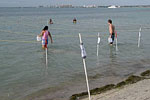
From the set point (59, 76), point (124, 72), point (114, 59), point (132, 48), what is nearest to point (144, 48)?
point (132, 48)

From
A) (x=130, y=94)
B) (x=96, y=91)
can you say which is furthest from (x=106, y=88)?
(x=130, y=94)

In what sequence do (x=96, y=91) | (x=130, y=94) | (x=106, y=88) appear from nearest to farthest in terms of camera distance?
(x=130, y=94) → (x=96, y=91) → (x=106, y=88)

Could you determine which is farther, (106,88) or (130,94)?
(106,88)

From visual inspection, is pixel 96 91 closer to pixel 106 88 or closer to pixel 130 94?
pixel 106 88

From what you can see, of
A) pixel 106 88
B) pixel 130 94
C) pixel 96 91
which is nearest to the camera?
pixel 130 94

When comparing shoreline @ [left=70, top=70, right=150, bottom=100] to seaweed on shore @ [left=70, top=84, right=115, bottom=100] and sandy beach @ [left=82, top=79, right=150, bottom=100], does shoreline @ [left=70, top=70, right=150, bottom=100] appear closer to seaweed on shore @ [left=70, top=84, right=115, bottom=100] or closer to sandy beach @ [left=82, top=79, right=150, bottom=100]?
seaweed on shore @ [left=70, top=84, right=115, bottom=100]

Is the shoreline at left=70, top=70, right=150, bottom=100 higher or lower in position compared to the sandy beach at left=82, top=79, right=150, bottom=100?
lower

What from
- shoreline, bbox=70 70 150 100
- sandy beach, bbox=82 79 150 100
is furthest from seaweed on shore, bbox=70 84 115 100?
sandy beach, bbox=82 79 150 100

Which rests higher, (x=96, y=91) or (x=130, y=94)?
(x=130, y=94)

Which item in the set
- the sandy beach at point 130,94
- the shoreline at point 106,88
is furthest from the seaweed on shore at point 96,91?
the sandy beach at point 130,94

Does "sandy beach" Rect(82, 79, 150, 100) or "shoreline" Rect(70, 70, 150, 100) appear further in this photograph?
"shoreline" Rect(70, 70, 150, 100)

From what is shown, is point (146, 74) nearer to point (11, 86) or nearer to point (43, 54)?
point (11, 86)

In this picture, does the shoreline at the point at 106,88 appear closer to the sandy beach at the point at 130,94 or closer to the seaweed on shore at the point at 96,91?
the seaweed on shore at the point at 96,91

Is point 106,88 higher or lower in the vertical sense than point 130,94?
lower
